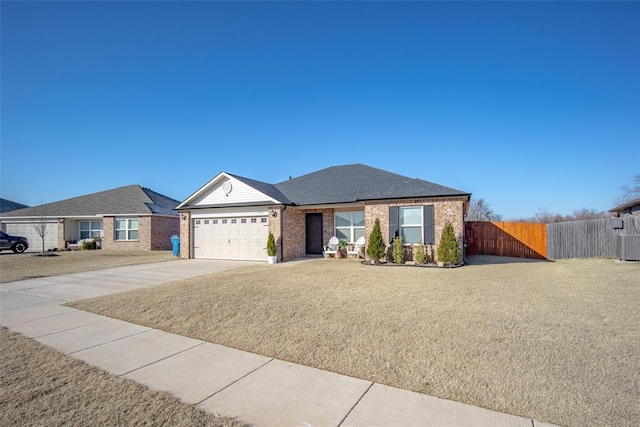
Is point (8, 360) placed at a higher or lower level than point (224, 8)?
lower

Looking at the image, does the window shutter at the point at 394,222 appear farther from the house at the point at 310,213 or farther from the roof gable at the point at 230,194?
the roof gable at the point at 230,194

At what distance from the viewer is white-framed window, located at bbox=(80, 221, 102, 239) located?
87.1 feet

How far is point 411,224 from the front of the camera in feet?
46.1

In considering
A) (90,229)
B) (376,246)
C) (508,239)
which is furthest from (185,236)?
(508,239)

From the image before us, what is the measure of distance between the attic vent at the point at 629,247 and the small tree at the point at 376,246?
991cm

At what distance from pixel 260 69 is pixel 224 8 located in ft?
13.7

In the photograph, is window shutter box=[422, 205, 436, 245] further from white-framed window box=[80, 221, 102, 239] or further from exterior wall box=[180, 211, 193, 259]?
white-framed window box=[80, 221, 102, 239]

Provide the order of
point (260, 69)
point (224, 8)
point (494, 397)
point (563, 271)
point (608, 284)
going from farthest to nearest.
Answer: point (260, 69), point (563, 271), point (224, 8), point (608, 284), point (494, 397)

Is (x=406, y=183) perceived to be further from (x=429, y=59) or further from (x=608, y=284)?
(x=608, y=284)

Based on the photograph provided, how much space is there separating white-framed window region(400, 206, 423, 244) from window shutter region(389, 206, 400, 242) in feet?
0.59

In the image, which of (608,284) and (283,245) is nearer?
(608,284)

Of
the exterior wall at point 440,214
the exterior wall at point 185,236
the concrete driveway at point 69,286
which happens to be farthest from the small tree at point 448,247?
the exterior wall at point 185,236

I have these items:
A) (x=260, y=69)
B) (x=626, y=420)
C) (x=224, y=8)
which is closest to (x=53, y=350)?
(x=626, y=420)

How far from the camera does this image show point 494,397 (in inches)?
125
